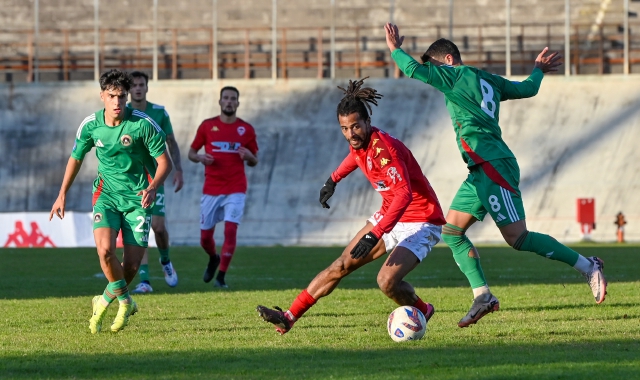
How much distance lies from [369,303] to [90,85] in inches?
874

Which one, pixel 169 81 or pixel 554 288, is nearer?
pixel 554 288

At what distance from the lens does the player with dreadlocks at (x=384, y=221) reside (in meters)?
6.77

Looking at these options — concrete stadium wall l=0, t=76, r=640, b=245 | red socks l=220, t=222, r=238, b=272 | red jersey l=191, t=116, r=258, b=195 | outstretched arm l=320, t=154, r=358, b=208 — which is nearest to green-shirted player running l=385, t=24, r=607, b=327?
outstretched arm l=320, t=154, r=358, b=208

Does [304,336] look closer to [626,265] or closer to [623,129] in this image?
[626,265]

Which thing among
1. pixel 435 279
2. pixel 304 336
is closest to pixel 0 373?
pixel 304 336

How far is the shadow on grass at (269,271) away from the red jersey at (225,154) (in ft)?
3.83

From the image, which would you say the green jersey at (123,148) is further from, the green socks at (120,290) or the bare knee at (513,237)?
the bare knee at (513,237)

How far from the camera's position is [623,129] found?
2748 centimetres

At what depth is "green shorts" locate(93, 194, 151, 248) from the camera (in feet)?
25.6

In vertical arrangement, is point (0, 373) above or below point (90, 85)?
below

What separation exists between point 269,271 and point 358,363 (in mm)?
8723

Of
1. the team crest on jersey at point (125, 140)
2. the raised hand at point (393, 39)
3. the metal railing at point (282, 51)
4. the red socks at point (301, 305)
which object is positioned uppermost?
the metal railing at point (282, 51)

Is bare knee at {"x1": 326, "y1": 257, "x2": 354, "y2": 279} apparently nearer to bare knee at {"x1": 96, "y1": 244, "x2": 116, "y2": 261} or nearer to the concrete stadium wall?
bare knee at {"x1": 96, "y1": 244, "x2": 116, "y2": 261}

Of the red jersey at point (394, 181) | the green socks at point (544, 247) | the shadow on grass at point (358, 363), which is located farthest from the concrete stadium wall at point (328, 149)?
the shadow on grass at point (358, 363)
